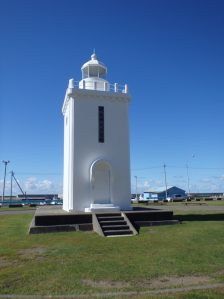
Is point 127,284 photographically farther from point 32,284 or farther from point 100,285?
point 32,284

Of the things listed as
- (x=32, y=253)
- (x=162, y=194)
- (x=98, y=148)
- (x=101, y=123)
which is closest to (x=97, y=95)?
(x=101, y=123)

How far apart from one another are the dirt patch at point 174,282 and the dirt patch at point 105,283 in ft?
1.22

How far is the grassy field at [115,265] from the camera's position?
22.5ft

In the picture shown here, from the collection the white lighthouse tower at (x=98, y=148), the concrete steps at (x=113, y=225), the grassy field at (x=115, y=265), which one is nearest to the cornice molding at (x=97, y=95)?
the white lighthouse tower at (x=98, y=148)

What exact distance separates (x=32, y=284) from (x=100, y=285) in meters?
1.59

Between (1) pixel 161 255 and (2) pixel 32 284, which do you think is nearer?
(2) pixel 32 284

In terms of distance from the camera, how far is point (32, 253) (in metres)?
10.8

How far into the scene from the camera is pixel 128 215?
17797mm

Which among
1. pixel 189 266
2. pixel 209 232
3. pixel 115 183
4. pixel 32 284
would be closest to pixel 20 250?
pixel 32 284

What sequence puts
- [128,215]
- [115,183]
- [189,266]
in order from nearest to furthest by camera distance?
[189,266] → [128,215] → [115,183]

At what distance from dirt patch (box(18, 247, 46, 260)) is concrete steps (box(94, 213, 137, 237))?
13.3 ft

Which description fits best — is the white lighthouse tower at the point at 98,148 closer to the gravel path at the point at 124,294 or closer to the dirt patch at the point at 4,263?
the dirt patch at the point at 4,263

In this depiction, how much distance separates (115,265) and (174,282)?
6.93 feet

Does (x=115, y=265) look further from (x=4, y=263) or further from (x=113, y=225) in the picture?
(x=113, y=225)
